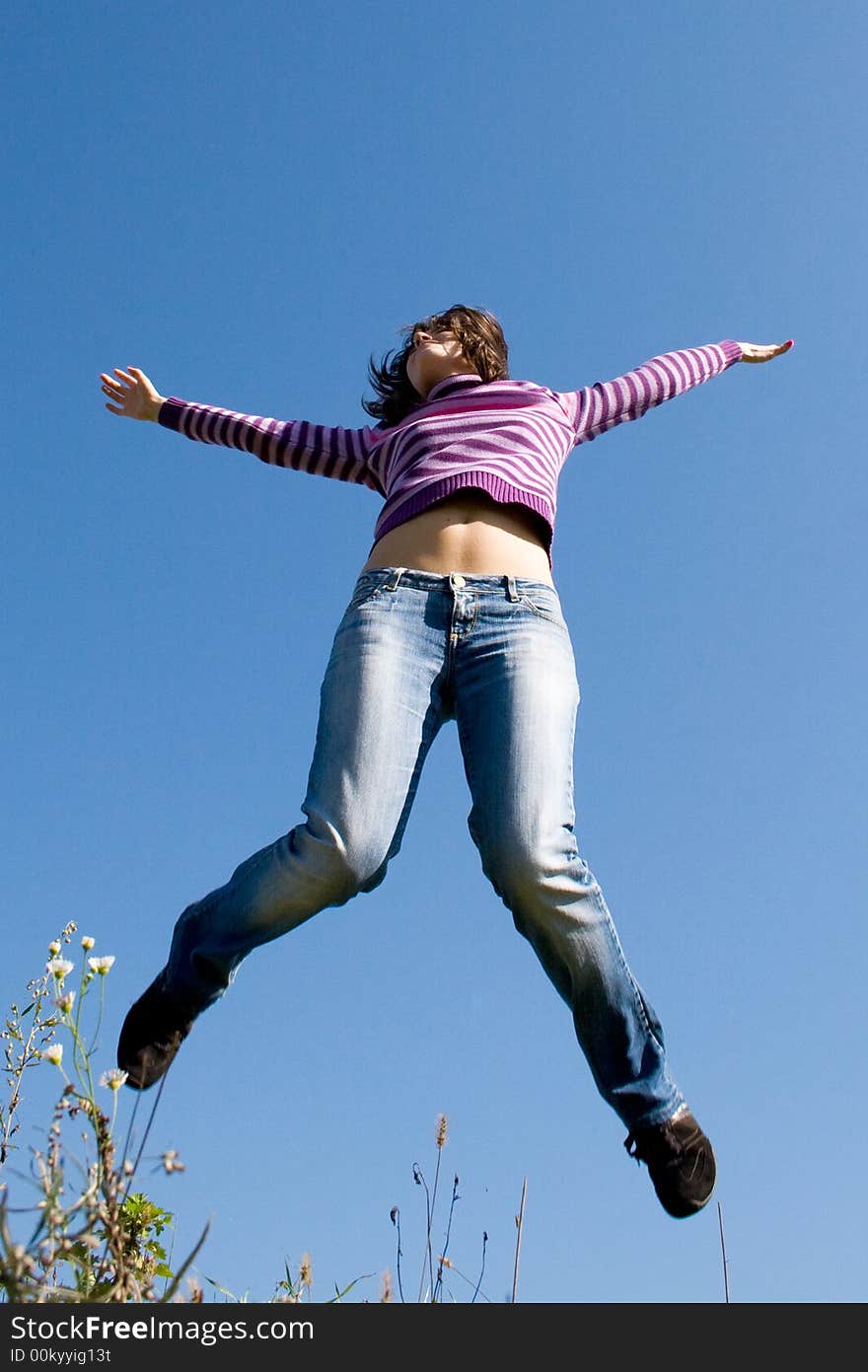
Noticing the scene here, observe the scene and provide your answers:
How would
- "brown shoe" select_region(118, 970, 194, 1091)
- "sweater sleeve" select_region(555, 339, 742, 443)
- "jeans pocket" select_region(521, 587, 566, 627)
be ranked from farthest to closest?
1. "sweater sleeve" select_region(555, 339, 742, 443)
2. "jeans pocket" select_region(521, 587, 566, 627)
3. "brown shoe" select_region(118, 970, 194, 1091)

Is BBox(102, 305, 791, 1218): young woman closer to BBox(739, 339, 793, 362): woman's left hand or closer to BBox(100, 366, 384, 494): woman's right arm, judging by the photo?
BBox(100, 366, 384, 494): woman's right arm

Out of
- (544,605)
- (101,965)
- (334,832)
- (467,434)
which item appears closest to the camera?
(101,965)

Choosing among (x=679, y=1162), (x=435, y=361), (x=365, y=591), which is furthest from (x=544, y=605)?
(x=679, y=1162)

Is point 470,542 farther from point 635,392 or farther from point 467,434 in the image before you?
point 635,392

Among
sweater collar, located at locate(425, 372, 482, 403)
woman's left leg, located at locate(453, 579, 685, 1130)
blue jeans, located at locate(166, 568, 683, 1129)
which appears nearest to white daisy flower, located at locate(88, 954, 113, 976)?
blue jeans, located at locate(166, 568, 683, 1129)

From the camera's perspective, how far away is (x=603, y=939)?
312 cm

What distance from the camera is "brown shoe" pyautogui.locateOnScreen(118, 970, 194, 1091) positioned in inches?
128

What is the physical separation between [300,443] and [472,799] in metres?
1.71

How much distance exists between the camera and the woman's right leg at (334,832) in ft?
10.4

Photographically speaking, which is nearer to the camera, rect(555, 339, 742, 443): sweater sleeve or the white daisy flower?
the white daisy flower

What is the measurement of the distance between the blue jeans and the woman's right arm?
92cm

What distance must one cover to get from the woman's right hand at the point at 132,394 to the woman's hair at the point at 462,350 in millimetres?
840

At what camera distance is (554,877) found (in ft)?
10.1
